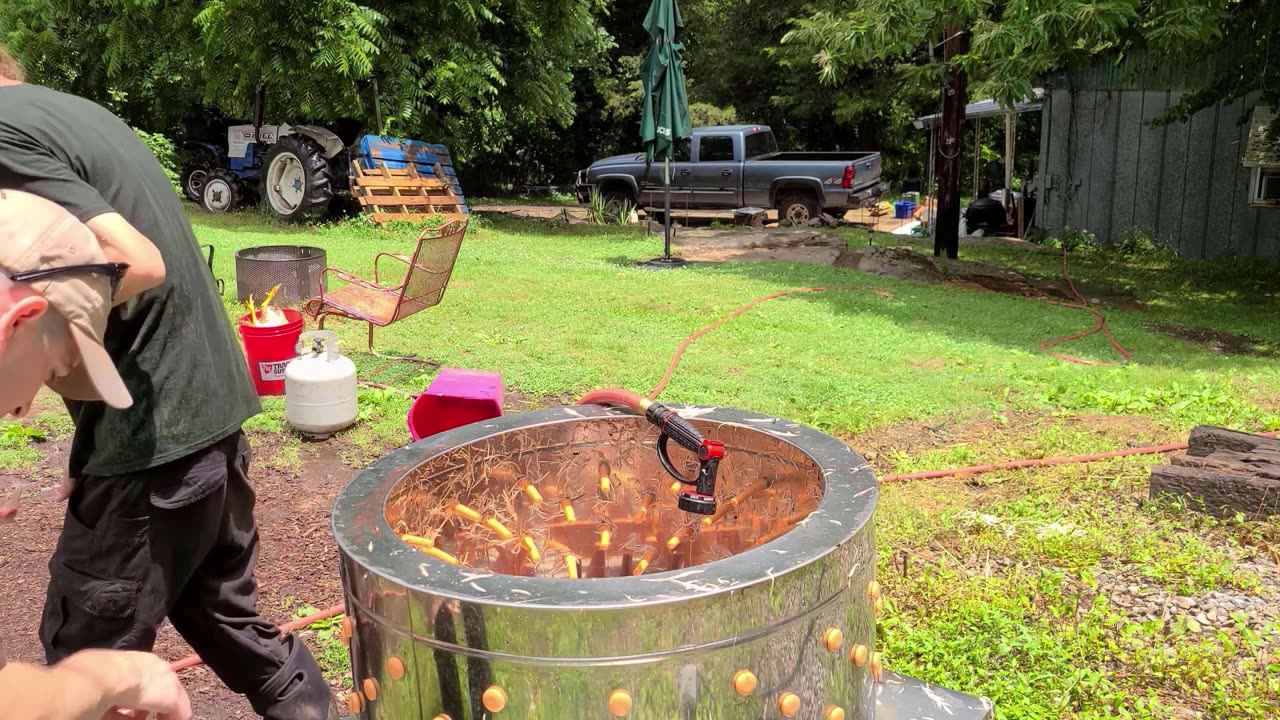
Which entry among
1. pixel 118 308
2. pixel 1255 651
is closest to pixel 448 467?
pixel 118 308

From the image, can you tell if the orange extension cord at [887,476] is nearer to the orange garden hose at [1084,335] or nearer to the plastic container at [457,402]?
the orange garden hose at [1084,335]

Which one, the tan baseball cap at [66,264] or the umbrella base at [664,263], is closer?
the tan baseball cap at [66,264]

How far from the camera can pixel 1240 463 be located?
14.1 feet

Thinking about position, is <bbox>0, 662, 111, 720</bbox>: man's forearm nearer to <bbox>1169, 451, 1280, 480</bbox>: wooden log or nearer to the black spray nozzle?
the black spray nozzle

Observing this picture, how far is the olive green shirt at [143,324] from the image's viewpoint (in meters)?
2.03

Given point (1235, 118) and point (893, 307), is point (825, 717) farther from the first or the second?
point (1235, 118)

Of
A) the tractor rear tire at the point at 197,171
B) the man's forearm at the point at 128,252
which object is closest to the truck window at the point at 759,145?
the tractor rear tire at the point at 197,171

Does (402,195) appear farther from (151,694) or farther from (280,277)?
(151,694)

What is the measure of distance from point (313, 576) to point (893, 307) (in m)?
6.34

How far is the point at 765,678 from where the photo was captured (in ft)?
5.12

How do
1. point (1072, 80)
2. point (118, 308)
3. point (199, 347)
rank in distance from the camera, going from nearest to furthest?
point (118, 308)
point (199, 347)
point (1072, 80)

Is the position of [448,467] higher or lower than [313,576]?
higher

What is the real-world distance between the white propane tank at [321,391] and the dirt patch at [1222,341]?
6251mm

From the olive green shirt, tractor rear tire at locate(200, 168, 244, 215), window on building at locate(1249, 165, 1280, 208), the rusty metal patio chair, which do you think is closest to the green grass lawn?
the rusty metal patio chair
